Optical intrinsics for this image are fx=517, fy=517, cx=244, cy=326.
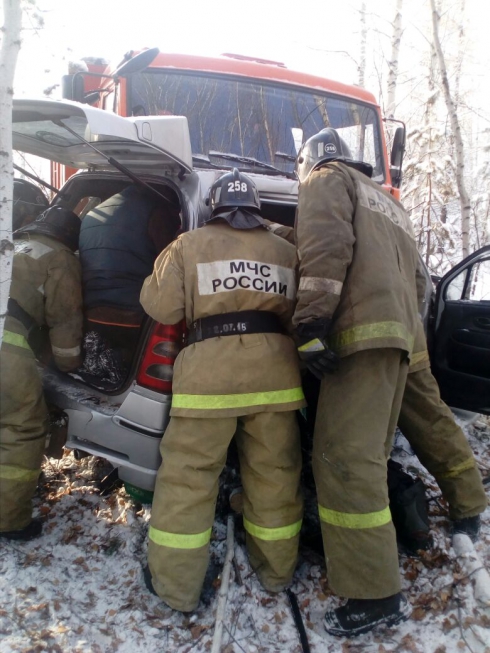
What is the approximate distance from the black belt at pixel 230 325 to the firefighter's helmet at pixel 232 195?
0.57 metres

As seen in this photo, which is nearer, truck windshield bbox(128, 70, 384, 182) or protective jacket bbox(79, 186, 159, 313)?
protective jacket bbox(79, 186, 159, 313)

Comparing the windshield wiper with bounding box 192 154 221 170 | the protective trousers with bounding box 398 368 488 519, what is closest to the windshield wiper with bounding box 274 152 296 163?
the windshield wiper with bounding box 192 154 221 170

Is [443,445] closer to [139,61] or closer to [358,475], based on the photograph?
[358,475]

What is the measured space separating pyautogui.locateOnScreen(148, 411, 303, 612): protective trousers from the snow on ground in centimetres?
14

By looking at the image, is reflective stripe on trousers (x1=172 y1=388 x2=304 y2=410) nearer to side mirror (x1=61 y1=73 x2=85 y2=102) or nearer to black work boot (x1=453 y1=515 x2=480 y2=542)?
black work boot (x1=453 y1=515 x2=480 y2=542)

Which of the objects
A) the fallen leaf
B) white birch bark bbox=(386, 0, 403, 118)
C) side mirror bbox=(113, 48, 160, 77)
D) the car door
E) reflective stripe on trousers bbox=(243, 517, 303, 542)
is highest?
white birch bark bbox=(386, 0, 403, 118)

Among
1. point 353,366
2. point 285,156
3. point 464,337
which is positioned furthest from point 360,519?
point 285,156

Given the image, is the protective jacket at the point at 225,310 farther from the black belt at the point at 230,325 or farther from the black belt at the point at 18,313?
the black belt at the point at 18,313

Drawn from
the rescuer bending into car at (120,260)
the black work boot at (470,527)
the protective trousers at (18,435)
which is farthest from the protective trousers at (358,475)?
the protective trousers at (18,435)

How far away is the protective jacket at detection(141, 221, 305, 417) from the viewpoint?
2521 mm

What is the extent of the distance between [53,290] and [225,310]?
1216mm

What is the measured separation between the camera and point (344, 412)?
253cm

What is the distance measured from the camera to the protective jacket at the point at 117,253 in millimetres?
3047

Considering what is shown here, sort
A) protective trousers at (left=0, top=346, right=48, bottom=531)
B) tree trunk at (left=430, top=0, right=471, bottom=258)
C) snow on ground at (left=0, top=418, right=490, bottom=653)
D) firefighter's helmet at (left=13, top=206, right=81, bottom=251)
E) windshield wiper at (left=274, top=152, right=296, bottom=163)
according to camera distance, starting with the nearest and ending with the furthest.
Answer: snow on ground at (left=0, top=418, right=490, bottom=653)
protective trousers at (left=0, top=346, right=48, bottom=531)
firefighter's helmet at (left=13, top=206, right=81, bottom=251)
windshield wiper at (left=274, top=152, right=296, bottom=163)
tree trunk at (left=430, top=0, right=471, bottom=258)
